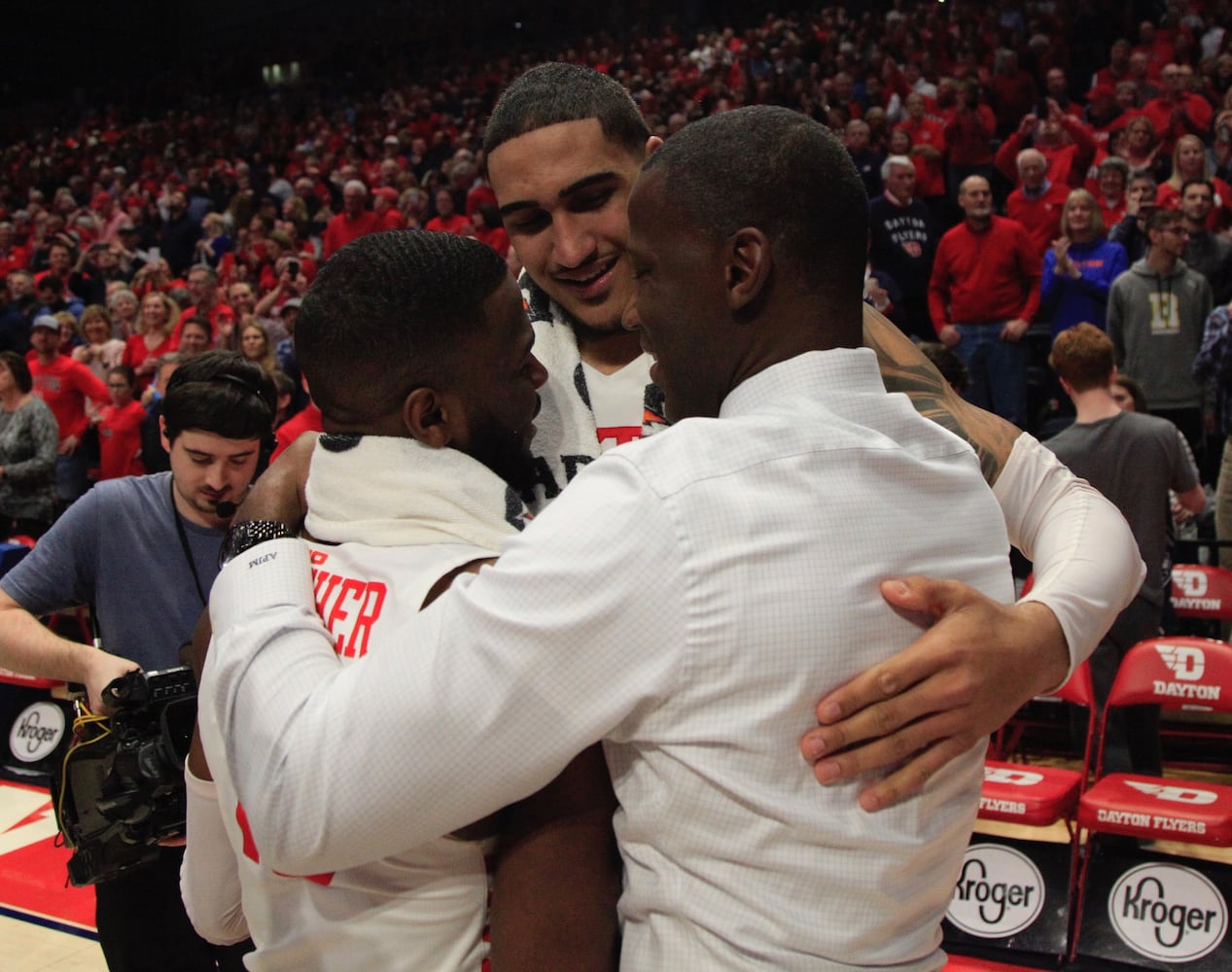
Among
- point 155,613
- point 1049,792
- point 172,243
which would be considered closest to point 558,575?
point 155,613

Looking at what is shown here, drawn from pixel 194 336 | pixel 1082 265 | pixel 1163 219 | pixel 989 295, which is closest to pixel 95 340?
pixel 194 336

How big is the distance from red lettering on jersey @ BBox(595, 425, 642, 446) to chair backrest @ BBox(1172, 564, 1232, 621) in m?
4.39

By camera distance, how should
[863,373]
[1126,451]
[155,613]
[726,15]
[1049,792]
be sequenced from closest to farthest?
[863,373], [155,613], [1049,792], [1126,451], [726,15]

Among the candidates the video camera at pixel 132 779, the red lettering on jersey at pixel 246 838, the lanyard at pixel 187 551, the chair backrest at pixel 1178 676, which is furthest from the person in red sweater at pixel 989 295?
the red lettering on jersey at pixel 246 838

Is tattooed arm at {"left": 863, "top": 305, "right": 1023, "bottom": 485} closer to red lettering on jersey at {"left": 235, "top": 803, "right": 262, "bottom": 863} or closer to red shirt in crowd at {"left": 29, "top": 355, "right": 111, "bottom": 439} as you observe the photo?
red lettering on jersey at {"left": 235, "top": 803, "right": 262, "bottom": 863}

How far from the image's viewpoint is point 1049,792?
396 centimetres

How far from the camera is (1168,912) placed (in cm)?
372

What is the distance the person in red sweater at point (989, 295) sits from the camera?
7.40 metres

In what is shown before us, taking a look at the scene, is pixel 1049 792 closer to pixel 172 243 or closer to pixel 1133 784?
pixel 1133 784

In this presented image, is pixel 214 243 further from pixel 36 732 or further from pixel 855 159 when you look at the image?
pixel 36 732

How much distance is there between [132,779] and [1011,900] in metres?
2.94

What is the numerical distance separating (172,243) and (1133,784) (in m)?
12.3

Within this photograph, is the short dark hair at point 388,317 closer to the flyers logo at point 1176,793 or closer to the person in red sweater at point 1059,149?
the flyers logo at point 1176,793

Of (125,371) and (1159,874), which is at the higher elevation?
(125,371)
